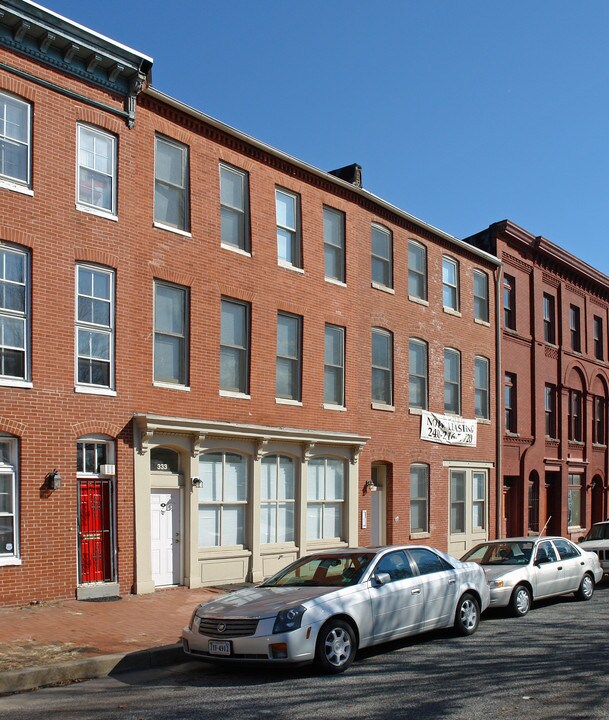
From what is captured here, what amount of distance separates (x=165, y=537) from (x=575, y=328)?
21.7 m

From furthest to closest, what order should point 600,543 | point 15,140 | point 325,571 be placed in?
point 600,543 → point 15,140 → point 325,571

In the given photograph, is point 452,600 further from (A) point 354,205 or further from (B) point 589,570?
(A) point 354,205

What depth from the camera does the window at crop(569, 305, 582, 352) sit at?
1330 inches

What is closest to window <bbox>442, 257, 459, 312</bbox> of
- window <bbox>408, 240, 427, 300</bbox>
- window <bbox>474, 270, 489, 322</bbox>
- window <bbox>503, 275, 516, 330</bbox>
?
window <bbox>408, 240, 427, 300</bbox>

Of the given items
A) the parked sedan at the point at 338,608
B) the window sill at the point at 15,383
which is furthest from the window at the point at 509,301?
the window sill at the point at 15,383

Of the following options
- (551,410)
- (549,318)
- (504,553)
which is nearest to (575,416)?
(551,410)

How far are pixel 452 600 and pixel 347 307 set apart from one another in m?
10.5

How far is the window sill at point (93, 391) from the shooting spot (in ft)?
51.3

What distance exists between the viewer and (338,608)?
10445 millimetres

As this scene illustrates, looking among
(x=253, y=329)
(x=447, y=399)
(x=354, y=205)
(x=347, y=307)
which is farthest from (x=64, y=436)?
(x=447, y=399)

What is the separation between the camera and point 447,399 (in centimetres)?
2586

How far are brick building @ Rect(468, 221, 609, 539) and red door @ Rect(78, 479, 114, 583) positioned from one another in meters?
15.4

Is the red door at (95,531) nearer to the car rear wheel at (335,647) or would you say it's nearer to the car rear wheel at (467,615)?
the car rear wheel at (467,615)

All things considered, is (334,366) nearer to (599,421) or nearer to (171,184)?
(171,184)
